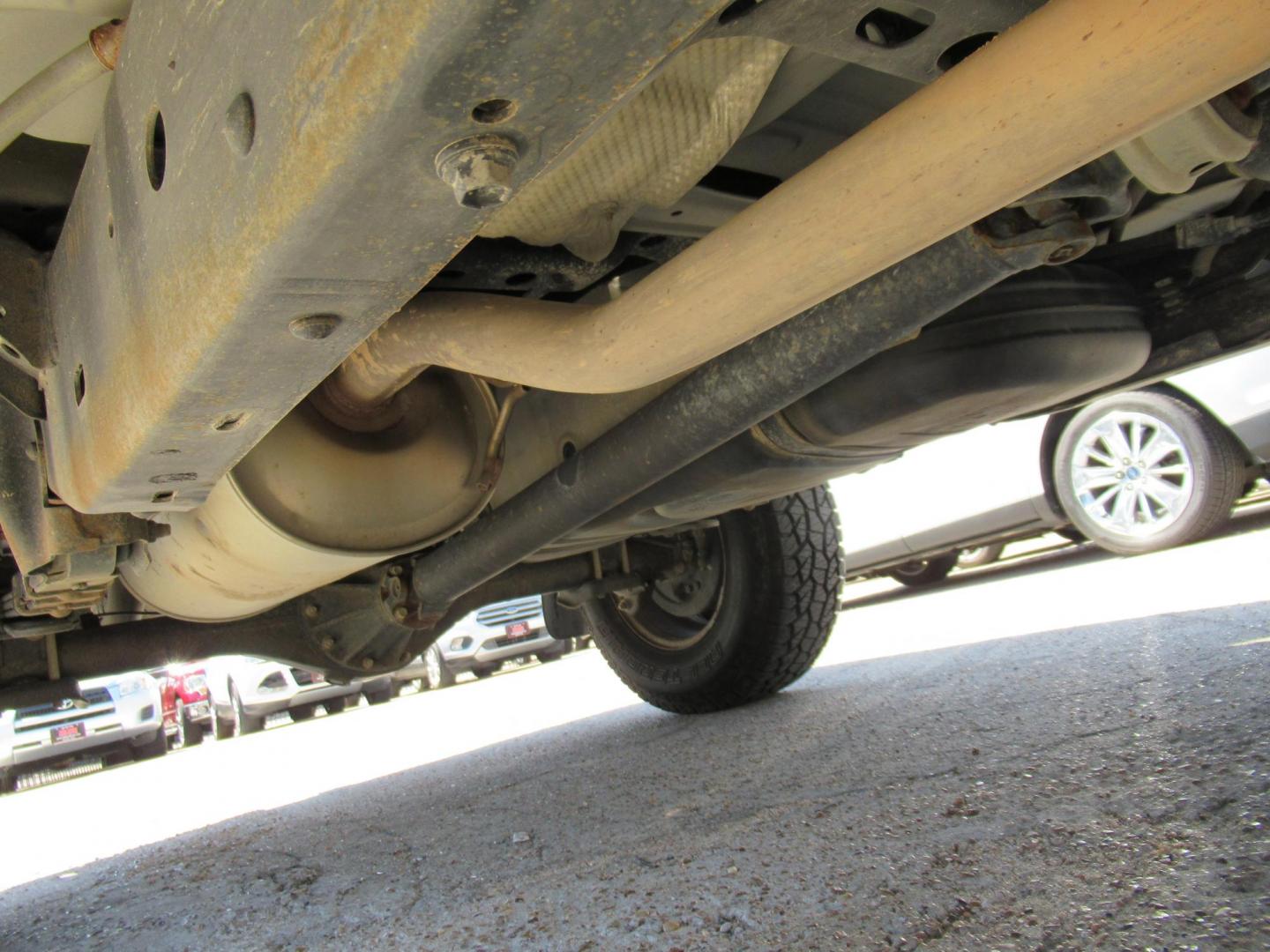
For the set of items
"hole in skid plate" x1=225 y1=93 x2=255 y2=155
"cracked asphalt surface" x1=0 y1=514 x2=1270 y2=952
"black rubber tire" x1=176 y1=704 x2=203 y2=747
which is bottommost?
"cracked asphalt surface" x1=0 y1=514 x2=1270 y2=952

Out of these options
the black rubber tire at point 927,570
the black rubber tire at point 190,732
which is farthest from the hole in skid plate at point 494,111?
the black rubber tire at point 190,732

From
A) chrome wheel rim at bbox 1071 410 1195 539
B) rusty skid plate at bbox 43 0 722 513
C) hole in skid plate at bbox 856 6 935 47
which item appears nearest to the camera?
rusty skid plate at bbox 43 0 722 513

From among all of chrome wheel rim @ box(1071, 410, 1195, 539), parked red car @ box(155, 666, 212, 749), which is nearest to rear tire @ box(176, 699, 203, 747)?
parked red car @ box(155, 666, 212, 749)

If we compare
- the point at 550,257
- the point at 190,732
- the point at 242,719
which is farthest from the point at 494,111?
the point at 190,732

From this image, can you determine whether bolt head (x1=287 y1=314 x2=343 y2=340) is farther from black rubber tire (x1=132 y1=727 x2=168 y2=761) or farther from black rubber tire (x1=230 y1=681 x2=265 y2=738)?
black rubber tire (x1=132 y1=727 x2=168 y2=761)

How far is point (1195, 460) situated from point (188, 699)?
8313 millimetres

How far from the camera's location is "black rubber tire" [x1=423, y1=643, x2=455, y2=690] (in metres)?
7.66

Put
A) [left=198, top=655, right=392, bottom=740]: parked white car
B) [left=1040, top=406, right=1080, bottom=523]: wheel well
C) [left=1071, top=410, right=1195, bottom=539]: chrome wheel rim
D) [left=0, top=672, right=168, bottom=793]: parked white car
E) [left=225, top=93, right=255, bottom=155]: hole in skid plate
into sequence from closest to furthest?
1. [left=225, top=93, right=255, bottom=155]: hole in skid plate
2. [left=1071, top=410, right=1195, bottom=539]: chrome wheel rim
3. [left=1040, top=406, right=1080, bottom=523]: wheel well
4. [left=0, top=672, right=168, bottom=793]: parked white car
5. [left=198, top=655, right=392, bottom=740]: parked white car

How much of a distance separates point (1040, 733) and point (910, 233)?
1.24 metres

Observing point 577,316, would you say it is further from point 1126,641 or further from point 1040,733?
point 1126,641

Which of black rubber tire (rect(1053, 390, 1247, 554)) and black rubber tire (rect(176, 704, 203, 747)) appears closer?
black rubber tire (rect(1053, 390, 1247, 554))

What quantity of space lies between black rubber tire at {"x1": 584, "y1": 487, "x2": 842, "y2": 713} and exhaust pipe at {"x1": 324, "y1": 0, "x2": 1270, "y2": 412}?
5.10 ft

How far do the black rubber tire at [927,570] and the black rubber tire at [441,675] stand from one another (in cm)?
372

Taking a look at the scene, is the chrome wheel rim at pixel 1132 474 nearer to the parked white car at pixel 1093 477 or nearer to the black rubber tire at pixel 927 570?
the parked white car at pixel 1093 477
